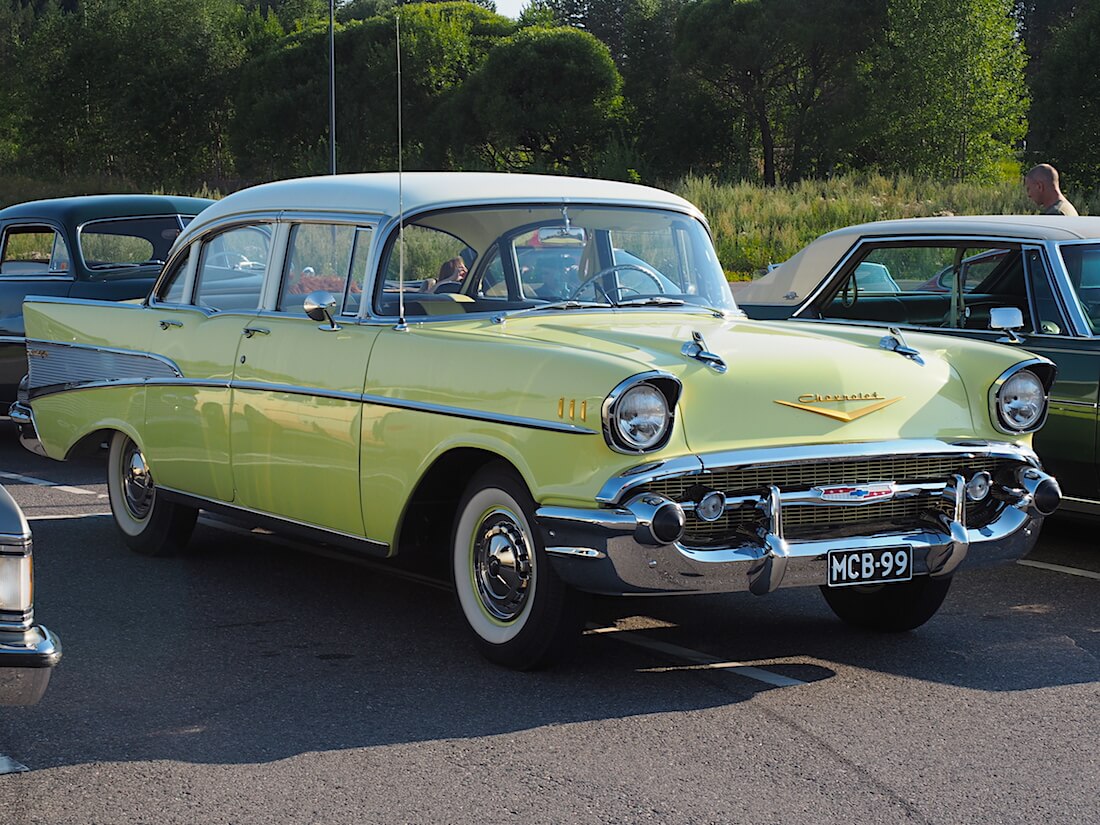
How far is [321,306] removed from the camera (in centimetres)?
615

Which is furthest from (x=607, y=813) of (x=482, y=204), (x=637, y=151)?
(x=637, y=151)

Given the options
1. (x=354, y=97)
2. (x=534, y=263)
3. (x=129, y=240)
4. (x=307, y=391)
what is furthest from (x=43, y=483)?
(x=354, y=97)

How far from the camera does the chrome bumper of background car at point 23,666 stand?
372 centimetres

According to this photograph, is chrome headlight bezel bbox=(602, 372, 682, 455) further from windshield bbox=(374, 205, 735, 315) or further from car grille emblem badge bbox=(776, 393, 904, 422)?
windshield bbox=(374, 205, 735, 315)

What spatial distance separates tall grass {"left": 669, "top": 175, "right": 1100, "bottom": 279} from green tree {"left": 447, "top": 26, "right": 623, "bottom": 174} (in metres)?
28.5

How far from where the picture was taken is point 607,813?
162 inches

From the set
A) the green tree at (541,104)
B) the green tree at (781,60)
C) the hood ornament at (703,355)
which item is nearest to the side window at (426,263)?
the hood ornament at (703,355)

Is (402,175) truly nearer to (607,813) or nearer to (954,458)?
(954,458)

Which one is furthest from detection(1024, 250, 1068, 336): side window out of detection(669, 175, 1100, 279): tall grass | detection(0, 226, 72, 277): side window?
detection(669, 175, 1100, 279): tall grass

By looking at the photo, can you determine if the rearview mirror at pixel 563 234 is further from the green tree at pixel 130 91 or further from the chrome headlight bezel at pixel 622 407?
the green tree at pixel 130 91

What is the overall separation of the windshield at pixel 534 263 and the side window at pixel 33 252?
19.9 ft

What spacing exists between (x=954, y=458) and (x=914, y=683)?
0.78 meters

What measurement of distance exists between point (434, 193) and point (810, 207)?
26.9 m

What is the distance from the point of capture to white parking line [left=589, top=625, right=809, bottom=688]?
5469 millimetres
